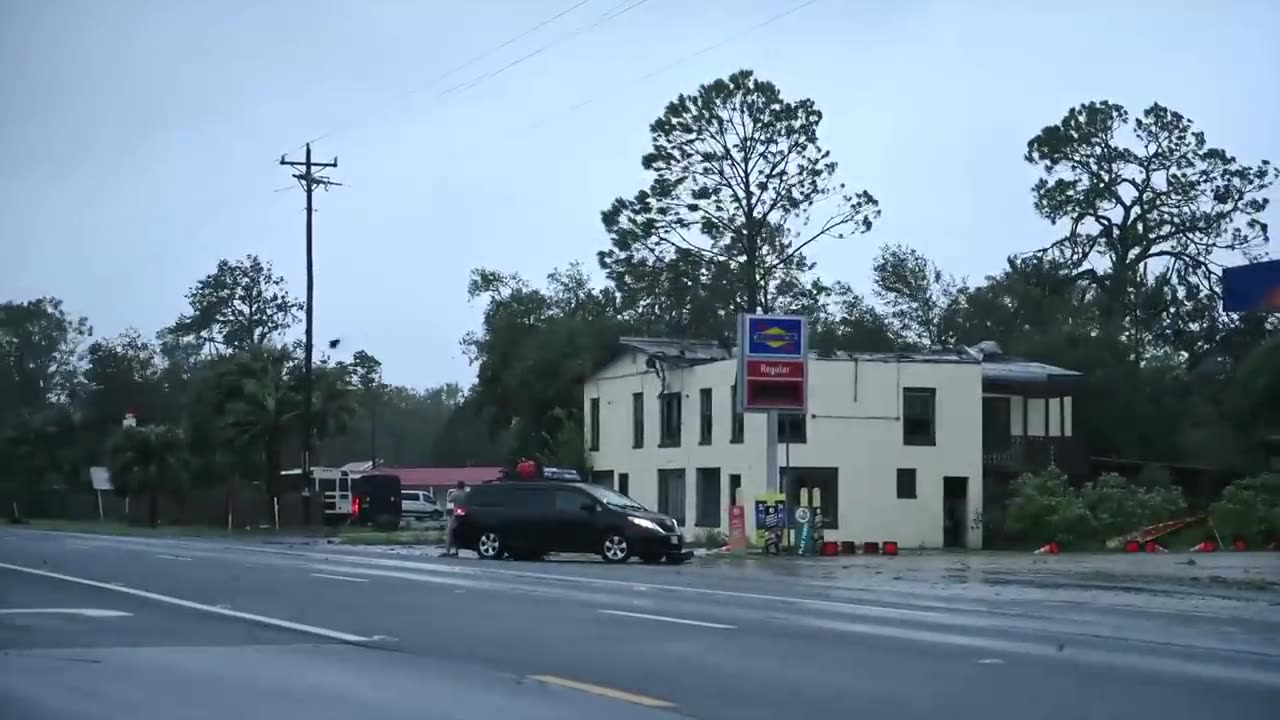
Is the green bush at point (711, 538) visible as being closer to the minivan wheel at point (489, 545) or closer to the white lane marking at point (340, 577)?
the minivan wheel at point (489, 545)

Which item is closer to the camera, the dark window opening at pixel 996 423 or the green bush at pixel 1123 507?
the green bush at pixel 1123 507

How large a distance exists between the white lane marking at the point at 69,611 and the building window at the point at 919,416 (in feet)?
108

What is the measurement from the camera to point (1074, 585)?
2431 cm

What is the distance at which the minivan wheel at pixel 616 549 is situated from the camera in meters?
31.4

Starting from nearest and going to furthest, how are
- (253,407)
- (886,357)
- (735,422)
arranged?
(735,422) < (886,357) < (253,407)

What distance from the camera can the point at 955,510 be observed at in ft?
159

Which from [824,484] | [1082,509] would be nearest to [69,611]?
[1082,509]

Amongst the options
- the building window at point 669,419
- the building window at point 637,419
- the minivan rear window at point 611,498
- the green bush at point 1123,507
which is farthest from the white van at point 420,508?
the minivan rear window at point 611,498

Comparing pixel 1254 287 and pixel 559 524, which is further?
pixel 559 524

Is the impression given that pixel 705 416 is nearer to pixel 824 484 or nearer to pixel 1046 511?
pixel 824 484

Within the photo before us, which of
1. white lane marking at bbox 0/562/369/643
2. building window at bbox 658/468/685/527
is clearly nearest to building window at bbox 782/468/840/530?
building window at bbox 658/468/685/527

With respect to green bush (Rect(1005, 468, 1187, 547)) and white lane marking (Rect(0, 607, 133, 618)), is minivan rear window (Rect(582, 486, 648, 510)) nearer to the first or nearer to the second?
white lane marking (Rect(0, 607, 133, 618))

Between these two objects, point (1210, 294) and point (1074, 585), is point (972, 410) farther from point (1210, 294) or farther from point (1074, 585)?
point (1074, 585)

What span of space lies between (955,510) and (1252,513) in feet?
36.9
